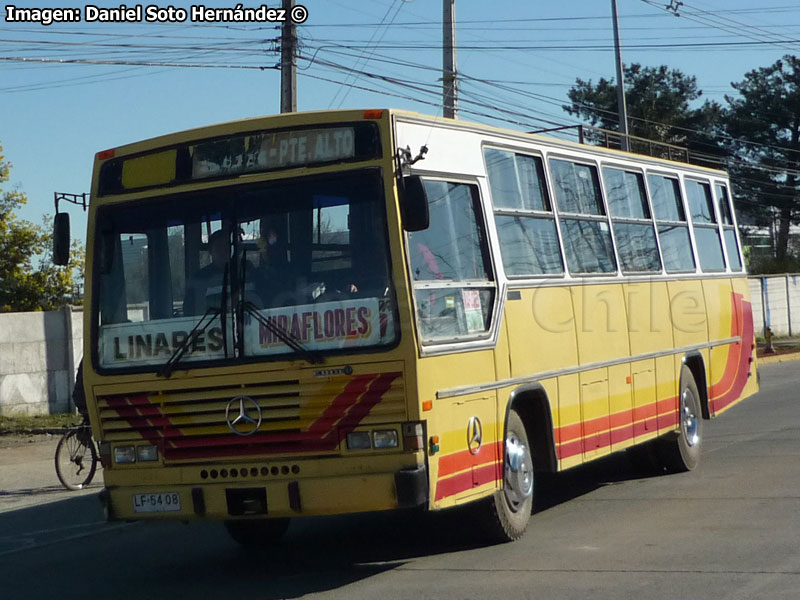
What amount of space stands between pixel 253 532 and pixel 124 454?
1.72 metres

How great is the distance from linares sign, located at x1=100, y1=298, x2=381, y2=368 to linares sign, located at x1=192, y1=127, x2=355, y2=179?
996 mm

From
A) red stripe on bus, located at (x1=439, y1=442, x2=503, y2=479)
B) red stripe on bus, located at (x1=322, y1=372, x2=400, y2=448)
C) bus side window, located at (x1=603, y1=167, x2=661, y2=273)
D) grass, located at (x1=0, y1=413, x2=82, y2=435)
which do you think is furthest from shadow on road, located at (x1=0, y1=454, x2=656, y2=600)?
grass, located at (x1=0, y1=413, x2=82, y2=435)

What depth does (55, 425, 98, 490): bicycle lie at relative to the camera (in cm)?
1348

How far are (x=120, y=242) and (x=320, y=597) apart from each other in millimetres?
2897

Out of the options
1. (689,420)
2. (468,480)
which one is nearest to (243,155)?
(468,480)

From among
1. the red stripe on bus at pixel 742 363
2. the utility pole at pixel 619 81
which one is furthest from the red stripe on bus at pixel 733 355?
the utility pole at pixel 619 81

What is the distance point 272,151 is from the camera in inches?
314

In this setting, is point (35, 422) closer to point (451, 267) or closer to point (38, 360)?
point (38, 360)

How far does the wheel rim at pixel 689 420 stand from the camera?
488 inches

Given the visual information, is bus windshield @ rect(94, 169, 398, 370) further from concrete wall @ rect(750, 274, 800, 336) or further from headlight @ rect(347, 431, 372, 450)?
concrete wall @ rect(750, 274, 800, 336)

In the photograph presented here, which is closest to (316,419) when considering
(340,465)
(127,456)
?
(340,465)

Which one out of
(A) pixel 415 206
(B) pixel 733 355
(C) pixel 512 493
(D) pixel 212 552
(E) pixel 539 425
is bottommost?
(D) pixel 212 552

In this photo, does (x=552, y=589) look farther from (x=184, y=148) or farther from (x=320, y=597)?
(x=184, y=148)

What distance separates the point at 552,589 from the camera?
706 cm
